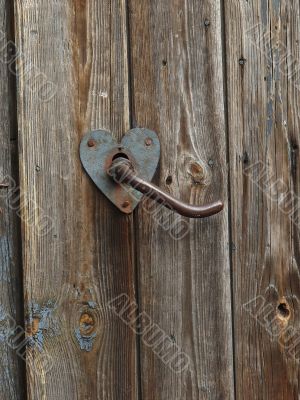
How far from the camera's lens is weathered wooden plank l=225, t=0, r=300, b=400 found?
117cm

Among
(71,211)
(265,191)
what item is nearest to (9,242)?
(71,211)

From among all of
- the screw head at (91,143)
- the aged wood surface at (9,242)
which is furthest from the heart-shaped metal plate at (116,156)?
the aged wood surface at (9,242)

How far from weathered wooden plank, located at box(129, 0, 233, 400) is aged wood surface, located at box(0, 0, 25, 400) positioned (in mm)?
204

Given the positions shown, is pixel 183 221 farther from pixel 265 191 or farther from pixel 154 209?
pixel 265 191

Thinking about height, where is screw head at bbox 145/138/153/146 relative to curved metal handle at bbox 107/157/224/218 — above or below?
above

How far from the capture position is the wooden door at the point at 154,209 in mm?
1065

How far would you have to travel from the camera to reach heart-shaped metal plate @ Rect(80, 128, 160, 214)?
1.09 metres

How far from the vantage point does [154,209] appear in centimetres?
113

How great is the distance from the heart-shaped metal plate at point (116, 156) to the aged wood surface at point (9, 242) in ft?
0.40

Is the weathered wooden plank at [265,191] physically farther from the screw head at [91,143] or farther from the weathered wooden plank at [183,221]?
the screw head at [91,143]

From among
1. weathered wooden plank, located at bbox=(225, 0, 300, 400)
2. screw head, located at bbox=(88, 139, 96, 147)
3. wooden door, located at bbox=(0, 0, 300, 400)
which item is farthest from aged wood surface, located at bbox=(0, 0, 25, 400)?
weathered wooden plank, located at bbox=(225, 0, 300, 400)

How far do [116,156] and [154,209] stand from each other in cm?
11

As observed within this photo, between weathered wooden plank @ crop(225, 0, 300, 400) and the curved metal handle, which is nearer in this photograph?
the curved metal handle

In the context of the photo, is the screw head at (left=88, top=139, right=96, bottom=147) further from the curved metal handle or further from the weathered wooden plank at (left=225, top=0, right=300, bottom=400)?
the weathered wooden plank at (left=225, top=0, right=300, bottom=400)
